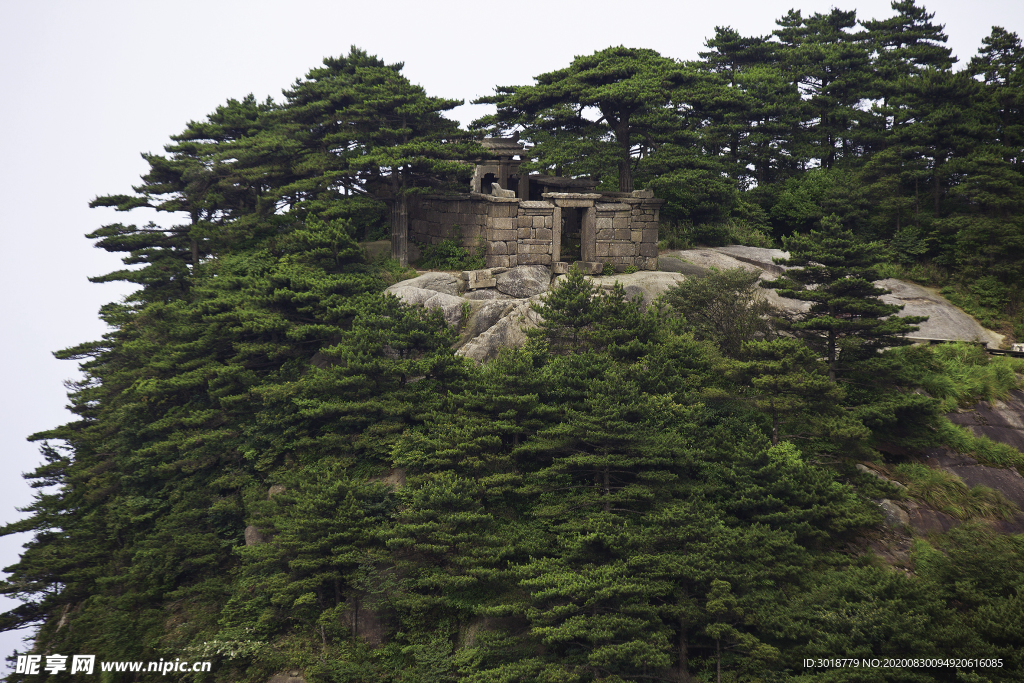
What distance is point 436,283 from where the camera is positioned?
90.0ft

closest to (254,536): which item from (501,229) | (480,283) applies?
(480,283)

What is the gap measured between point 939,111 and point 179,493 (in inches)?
1227

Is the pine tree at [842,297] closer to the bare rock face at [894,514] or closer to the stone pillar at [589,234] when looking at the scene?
the bare rock face at [894,514]

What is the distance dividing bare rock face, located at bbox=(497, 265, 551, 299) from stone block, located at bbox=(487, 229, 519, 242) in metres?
1.40

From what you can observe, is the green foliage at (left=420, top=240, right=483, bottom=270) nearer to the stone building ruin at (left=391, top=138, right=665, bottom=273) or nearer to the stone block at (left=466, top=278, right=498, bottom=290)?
the stone building ruin at (left=391, top=138, right=665, bottom=273)

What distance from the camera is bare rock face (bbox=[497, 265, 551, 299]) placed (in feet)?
90.6

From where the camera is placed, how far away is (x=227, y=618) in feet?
67.9

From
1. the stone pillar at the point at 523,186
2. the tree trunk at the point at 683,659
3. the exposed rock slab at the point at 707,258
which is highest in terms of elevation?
the stone pillar at the point at 523,186

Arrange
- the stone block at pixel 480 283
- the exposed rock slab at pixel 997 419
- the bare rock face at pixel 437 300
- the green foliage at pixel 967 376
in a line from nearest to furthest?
the exposed rock slab at pixel 997 419 < the green foliage at pixel 967 376 < the bare rock face at pixel 437 300 < the stone block at pixel 480 283

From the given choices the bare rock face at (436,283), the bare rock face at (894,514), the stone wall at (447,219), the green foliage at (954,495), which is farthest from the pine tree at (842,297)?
the stone wall at (447,219)

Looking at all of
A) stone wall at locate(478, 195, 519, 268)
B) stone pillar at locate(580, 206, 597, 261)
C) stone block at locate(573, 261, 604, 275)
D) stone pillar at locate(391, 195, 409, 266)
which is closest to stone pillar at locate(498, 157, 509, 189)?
stone wall at locate(478, 195, 519, 268)

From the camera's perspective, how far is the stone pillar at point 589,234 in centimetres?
2875

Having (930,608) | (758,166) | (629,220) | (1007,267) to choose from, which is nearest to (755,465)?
(930,608)

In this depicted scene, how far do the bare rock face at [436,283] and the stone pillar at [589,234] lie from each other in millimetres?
4857
